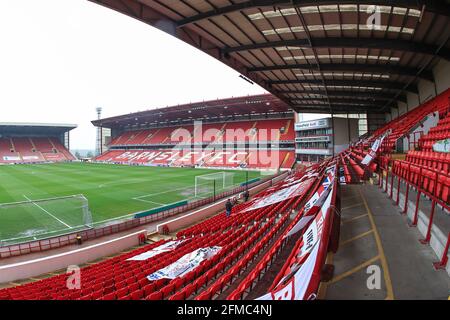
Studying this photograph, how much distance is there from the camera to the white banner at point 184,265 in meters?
6.92

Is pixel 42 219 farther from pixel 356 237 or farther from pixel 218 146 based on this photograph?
pixel 218 146

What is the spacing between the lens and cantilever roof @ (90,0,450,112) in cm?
1066

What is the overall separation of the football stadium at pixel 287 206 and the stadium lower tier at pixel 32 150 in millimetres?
44295

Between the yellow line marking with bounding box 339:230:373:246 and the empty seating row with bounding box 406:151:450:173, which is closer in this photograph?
the yellow line marking with bounding box 339:230:373:246

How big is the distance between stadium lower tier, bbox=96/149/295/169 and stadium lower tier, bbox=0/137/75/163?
58.4 feet

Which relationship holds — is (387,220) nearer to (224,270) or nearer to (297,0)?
(224,270)

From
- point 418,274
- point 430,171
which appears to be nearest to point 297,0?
point 430,171

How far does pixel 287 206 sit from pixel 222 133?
47.1 meters

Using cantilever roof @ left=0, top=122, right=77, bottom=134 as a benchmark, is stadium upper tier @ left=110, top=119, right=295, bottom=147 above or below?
below

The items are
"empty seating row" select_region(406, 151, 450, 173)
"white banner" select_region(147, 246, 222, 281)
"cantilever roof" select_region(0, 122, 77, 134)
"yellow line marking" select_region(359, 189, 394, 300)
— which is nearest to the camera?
"yellow line marking" select_region(359, 189, 394, 300)

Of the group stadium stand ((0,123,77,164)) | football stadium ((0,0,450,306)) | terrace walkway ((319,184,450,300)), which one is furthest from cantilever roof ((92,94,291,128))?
terrace walkway ((319,184,450,300))

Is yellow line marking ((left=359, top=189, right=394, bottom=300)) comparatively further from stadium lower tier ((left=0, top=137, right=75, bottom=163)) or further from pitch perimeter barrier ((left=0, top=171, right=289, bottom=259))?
stadium lower tier ((left=0, top=137, right=75, bottom=163))
